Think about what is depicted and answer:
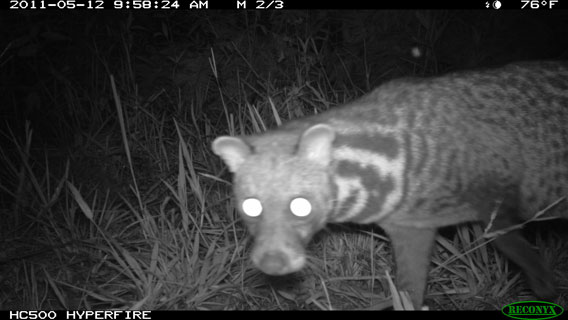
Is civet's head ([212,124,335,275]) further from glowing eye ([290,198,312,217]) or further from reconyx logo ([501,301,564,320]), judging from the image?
reconyx logo ([501,301,564,320])

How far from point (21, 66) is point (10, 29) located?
0.68m

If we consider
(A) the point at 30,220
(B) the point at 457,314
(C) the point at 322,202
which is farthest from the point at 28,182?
(B) the point at 457,314

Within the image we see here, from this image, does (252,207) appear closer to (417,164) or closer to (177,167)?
(417,164)

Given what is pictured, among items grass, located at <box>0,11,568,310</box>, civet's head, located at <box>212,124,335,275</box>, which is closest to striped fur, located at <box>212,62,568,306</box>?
civet's head, located at <box>212,124,335,275</box>

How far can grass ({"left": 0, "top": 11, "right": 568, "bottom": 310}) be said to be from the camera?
298 cm

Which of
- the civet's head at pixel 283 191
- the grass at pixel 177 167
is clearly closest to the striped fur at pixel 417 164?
the civet's head at pixel 283 191

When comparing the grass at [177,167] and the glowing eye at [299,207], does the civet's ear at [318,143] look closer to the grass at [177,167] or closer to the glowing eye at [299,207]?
the glowing eye at [299,207]

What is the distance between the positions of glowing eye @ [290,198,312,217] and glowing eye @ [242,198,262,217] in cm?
16

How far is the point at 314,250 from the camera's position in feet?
11.0

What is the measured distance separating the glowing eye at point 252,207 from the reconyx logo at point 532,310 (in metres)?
1.52

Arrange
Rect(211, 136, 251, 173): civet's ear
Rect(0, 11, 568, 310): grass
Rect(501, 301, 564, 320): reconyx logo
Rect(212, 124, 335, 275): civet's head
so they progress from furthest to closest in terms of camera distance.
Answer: Rect(0, 11, 568, 310): grass
Rect(501, 301, 564, 320): reconyx logo
Rect(211, 136, 251, 173): civet's ear
Rect(212, 124, 335, 275): civet's head

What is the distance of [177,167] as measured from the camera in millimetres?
3949

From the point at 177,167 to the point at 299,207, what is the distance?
1896 millimetres

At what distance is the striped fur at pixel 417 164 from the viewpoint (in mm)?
2344
